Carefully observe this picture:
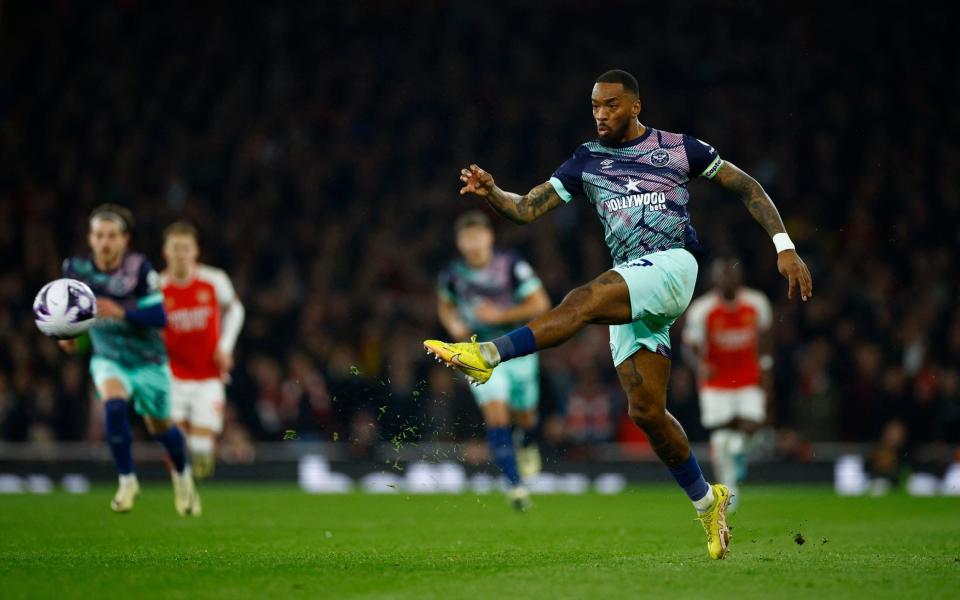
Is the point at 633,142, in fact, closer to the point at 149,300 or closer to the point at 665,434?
the point at 665,434

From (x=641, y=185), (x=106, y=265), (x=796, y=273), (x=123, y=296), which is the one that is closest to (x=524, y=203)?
(x=641, y=185)

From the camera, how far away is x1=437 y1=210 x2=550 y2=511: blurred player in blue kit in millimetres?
13234

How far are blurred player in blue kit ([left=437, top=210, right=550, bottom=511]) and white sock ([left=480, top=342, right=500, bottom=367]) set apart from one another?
→ 5794 mm

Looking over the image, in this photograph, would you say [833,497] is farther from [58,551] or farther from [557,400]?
[58,551]

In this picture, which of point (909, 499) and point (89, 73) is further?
point (89, 73)

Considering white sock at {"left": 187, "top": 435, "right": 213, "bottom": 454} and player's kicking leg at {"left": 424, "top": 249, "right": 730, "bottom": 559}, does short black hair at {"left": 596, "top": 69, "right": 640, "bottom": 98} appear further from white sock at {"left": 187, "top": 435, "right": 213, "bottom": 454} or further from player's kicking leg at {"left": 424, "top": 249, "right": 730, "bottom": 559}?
white sock at {"left": 187, "top": 435, "right": 213, "bottom": 454}

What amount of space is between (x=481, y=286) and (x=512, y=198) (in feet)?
20.3

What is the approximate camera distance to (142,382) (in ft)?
36.1

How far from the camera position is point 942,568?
7133mm

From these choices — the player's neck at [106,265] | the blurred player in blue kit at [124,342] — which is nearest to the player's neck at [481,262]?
the blurred player in blue kit at [124,342]

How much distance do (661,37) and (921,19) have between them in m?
4.59

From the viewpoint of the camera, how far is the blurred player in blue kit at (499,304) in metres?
13.2

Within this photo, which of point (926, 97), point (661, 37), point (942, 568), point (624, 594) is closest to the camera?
point (624, 594)

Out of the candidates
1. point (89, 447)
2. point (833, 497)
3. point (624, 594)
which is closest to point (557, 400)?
point (833, 497)
